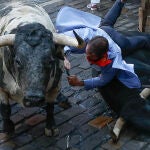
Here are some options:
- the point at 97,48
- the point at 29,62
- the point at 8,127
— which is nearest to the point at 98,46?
the point at 97,48

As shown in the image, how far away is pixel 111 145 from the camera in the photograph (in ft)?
17.2

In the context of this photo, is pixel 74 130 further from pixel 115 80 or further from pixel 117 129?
pixel 115 80

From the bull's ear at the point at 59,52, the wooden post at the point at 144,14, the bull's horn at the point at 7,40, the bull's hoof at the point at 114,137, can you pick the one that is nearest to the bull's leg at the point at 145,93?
the bull's hoof at the point at 114,137

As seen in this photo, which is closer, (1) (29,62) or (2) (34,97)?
(2) (34,97)

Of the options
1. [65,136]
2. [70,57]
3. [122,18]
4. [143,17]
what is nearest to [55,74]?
[65,136]

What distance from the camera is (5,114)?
17.6ft

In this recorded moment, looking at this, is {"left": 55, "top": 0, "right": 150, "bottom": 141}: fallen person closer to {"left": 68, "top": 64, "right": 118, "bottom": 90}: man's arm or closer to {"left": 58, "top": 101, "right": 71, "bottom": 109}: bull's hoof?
{"left": 68, "top": 64, "right": 118, "bottom": 90}: man's arm

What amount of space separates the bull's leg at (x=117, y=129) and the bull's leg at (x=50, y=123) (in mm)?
721

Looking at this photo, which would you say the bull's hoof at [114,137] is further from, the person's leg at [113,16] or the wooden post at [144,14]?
→ the wooden post at [144,14]

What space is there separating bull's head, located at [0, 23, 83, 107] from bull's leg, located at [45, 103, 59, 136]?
761mm

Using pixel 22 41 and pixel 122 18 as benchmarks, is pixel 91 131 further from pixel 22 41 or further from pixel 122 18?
pixel 122 18

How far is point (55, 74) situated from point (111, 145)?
3.53ft

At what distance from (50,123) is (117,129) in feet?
2.69

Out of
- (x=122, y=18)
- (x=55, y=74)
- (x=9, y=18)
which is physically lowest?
(x=122, y=18)
